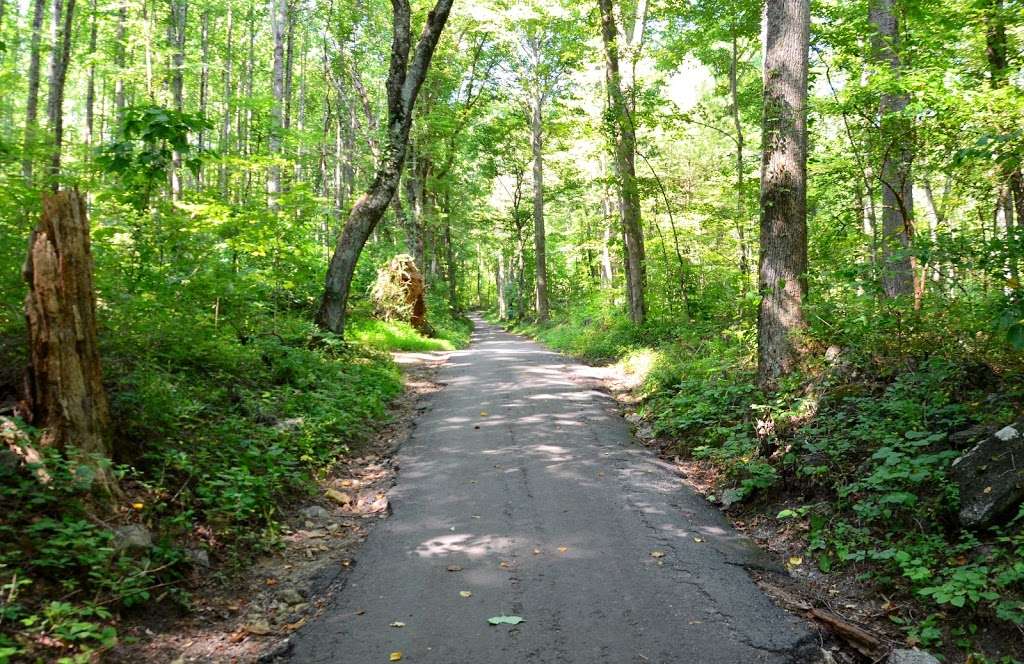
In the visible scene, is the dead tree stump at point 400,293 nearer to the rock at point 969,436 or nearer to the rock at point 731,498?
the rock at point 731,498

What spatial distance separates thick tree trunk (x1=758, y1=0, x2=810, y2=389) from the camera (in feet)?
24.8

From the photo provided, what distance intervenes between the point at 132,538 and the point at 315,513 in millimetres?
1847

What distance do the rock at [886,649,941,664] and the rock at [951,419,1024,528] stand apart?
1186mm

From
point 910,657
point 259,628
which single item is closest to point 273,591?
point 259,628

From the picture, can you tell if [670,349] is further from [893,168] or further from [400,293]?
[400,293]

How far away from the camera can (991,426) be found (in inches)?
182

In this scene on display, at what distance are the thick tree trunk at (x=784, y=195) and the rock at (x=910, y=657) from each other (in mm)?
4402

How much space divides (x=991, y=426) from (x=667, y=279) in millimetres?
10846

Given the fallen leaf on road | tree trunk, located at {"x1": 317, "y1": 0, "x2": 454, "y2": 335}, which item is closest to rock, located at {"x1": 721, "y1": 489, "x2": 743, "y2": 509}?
the fallen leaf on road

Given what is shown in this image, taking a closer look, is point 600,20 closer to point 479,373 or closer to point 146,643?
point 479,373

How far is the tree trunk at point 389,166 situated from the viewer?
11852 mm

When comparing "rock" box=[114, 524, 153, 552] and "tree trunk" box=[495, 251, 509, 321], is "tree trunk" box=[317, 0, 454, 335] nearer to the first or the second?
"rock" box=[114, 524, 153, 552]

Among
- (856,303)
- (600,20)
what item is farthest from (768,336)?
(600,20)

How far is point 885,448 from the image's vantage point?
194 inches
